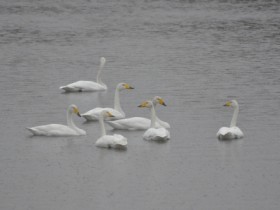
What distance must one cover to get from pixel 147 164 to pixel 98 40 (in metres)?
22.4

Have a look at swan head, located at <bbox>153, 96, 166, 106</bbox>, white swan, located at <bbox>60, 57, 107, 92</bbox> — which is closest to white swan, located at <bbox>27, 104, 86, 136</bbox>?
swan head, located at <bbox>153, 96, 166, 106</bbox>

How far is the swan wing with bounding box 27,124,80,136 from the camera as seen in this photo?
21812mm

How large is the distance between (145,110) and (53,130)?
425cm

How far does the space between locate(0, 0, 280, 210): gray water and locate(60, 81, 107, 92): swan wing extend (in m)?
0.29

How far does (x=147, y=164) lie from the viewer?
19375 millimetres

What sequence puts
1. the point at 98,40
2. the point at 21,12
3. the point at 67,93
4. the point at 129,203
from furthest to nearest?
the point at 21,12 < the point at 98,40 < the point at 67,93 < the point at 129,203

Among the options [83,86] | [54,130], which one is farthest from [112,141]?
[83,86]

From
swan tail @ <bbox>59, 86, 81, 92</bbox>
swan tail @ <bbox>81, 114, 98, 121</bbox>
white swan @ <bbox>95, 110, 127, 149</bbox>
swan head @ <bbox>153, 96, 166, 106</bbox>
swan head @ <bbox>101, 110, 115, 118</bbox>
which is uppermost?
swan tail @ <bbox>59, 86, 81, 92</bbox>

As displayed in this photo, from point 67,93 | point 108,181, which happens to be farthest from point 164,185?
point 67,93

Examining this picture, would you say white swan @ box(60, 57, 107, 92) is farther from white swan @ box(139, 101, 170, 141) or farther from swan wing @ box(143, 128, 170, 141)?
swan wing @ box(143, 128, 170, 141)

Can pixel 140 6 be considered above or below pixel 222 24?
above

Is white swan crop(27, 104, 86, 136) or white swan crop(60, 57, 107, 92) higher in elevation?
white swan crop(60, 57, 107, 92)

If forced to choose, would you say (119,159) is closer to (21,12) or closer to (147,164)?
(147,164)

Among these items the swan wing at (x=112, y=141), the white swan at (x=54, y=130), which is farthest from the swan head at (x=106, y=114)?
the swan wing at (x=112, y=141)
